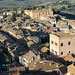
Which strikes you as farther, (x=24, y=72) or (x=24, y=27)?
(x=24, y=27)

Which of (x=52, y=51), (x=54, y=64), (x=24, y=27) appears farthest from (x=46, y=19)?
(x=54, y=64)

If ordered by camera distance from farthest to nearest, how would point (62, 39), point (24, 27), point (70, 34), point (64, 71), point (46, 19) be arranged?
1. point (46, 19)
2. point (24, 27)
3. point (70, 34)
4. point (62, 39)
5. point (64, 71)

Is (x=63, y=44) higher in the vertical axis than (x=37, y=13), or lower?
lower

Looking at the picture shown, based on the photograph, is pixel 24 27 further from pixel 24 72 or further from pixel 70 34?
pixel 24 72

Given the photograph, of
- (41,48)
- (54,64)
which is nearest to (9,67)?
(54,64)

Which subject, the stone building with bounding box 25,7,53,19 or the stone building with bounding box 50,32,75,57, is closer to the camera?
the stone building with bounding box 50,32,75,57

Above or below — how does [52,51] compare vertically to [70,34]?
below

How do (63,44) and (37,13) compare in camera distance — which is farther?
(37,13)

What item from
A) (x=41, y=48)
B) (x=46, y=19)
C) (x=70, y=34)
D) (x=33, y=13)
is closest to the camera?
(x=70, y=34)
